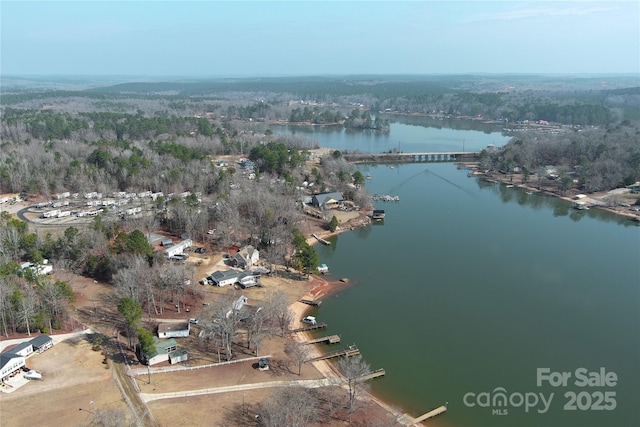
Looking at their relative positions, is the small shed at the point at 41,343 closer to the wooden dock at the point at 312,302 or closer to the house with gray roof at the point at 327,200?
the wooden dock at the point at 312,302

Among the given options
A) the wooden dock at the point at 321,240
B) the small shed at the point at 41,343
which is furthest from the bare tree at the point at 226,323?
the wooden dock at the point at 321,240

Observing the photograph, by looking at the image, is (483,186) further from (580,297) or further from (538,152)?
(580,297)

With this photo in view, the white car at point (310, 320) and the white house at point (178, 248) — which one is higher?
the white house at point (178, 248)

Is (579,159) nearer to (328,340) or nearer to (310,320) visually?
(310,320)

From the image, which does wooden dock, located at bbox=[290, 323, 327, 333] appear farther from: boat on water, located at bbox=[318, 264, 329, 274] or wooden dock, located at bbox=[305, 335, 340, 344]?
boat on water, located at bbox=[318, 264, 329, 274]

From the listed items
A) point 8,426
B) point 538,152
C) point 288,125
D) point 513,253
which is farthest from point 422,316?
point 288,125

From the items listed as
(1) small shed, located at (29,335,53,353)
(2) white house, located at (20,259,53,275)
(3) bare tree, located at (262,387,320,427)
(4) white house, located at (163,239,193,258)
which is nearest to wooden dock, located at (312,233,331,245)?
(4) white house, located at (163,239,193,258)
